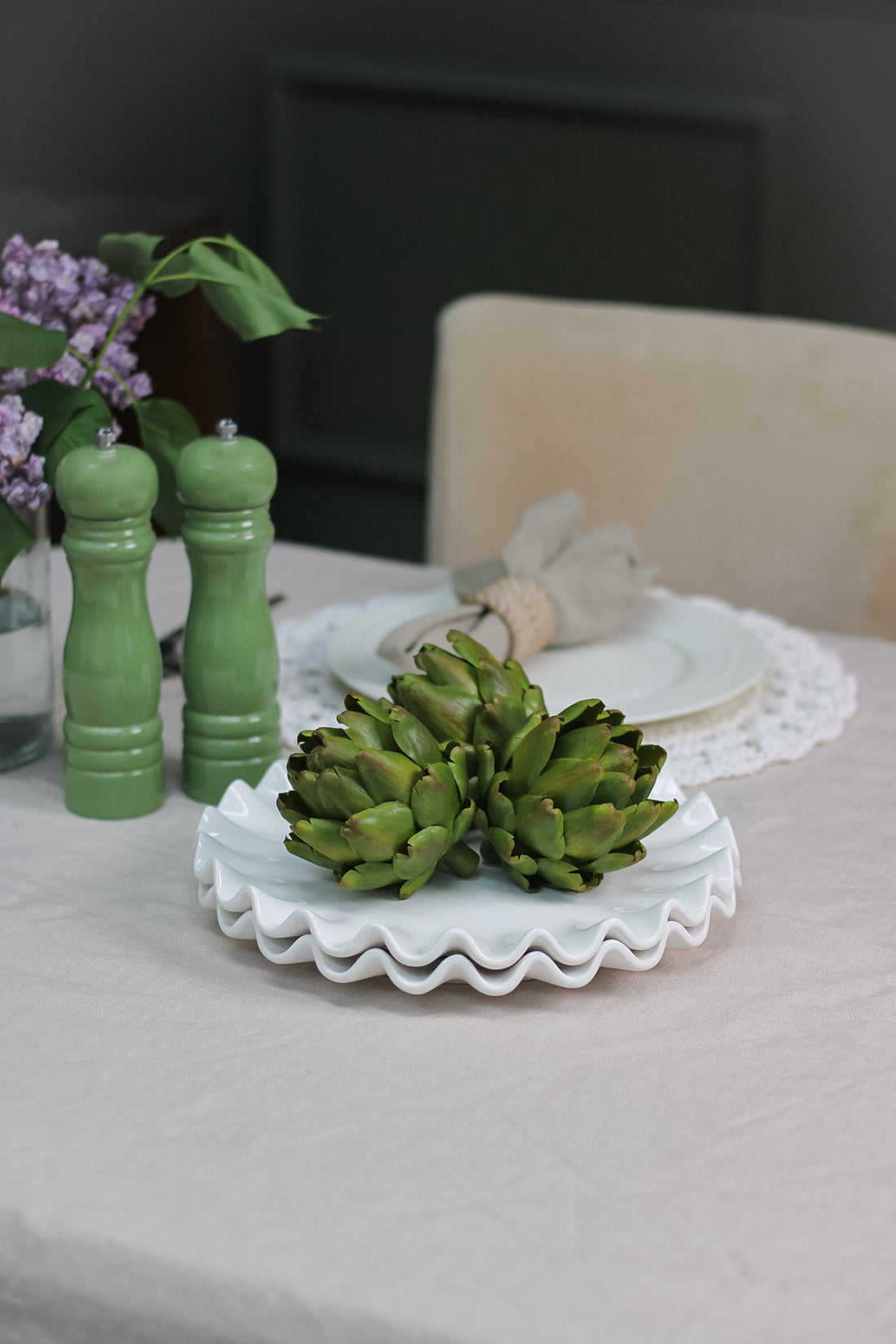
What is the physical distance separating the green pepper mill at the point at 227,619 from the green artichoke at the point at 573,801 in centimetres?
19

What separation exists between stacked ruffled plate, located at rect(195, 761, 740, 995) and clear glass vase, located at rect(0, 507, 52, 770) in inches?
7.3

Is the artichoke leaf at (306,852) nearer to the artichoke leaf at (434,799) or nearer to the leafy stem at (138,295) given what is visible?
the artichoke leaf at (434,799)

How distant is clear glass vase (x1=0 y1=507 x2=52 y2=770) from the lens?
2.61ft

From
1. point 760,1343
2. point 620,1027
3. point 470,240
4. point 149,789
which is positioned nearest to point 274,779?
point 149,789

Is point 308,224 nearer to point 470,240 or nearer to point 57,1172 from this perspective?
point 470,240

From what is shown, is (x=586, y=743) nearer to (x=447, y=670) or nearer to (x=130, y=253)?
(x=447, y=670)

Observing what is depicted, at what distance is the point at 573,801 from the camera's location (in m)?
0.60

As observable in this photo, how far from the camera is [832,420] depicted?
136cm

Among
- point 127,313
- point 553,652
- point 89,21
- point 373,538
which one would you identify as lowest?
point 373,538

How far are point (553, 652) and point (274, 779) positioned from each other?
1.01 feet

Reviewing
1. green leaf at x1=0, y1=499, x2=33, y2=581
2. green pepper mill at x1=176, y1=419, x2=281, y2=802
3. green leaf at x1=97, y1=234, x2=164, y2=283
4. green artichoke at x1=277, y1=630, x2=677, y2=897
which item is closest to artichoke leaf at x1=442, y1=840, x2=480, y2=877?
green artichoke at x1=277, y1=630, x2=677, y2=897

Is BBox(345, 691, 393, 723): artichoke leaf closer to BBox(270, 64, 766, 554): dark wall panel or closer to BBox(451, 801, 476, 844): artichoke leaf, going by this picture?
BBox(451, 801, 476, 844): artichoke leaf

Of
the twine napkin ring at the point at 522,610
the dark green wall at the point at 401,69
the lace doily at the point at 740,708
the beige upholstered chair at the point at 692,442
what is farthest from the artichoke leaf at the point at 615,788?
the dark green wall at the point at 401,69

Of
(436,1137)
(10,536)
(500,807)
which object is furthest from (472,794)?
(10,536)
